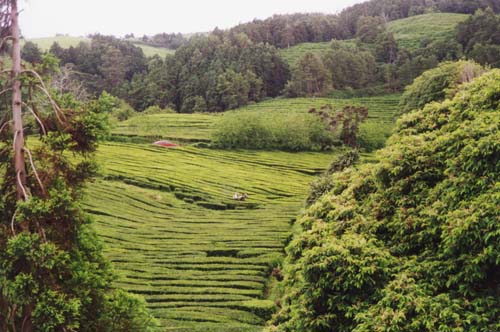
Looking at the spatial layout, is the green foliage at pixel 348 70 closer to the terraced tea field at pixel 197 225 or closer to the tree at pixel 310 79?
the tree at pixel 310 79

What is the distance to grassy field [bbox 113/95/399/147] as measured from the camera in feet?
279

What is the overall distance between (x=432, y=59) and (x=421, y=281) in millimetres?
117642

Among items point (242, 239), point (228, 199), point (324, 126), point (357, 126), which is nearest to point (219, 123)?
point (324, 126)

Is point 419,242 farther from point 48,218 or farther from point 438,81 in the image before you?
point 438,81

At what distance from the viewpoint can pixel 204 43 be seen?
14725cm

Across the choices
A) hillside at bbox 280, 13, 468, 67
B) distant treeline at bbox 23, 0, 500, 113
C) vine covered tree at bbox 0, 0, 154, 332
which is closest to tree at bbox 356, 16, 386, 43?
distant treeline at bbox 23, 0, 500, 113

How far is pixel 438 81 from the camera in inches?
3007

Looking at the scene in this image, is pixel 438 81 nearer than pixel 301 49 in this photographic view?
Yes

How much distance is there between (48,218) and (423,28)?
6979 inches

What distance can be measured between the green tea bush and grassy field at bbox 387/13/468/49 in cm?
7756

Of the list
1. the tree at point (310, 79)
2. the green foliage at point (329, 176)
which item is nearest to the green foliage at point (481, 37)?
the tree at point (310, 79)

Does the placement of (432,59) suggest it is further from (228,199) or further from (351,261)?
(351,261)

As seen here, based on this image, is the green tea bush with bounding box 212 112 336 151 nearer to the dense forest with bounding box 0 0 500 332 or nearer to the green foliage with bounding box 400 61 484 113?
the dense forest with bounding box 0 0 500 332

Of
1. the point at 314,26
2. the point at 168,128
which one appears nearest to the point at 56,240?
the point at 168,128
